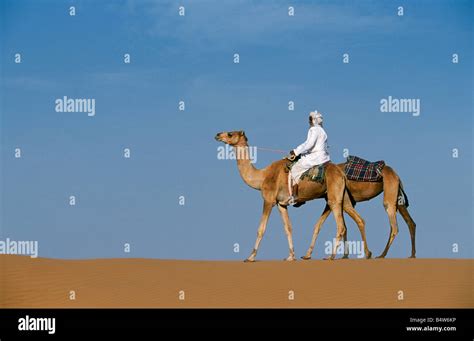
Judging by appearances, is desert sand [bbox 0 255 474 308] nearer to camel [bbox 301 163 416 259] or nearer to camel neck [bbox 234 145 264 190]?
camel [bbox 301 163 416 259]

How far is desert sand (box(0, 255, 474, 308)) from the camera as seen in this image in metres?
22.6

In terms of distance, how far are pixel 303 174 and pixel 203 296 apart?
17.0 ft

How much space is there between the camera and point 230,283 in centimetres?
2402

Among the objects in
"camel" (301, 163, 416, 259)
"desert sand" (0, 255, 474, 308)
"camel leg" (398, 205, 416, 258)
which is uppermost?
"camel" (301, 163, 416, 259)

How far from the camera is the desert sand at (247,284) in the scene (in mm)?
22625

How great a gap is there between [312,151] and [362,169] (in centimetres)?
189

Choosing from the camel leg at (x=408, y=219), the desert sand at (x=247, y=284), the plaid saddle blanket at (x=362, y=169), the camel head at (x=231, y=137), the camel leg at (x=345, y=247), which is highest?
the camel head at (x=231, y=137)

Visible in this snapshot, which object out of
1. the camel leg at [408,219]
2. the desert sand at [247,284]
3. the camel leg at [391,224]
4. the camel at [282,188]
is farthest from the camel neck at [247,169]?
the camel leg at [408,219]

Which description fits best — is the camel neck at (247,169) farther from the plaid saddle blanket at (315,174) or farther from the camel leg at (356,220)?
the camel leg at (356,220)

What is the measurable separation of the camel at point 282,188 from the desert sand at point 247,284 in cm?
99

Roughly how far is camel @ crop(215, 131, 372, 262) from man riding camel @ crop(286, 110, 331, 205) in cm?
18

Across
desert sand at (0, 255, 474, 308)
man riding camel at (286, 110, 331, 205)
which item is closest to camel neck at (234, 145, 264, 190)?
man riding camel at (286, 110, 331, 205)

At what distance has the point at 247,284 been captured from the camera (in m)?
23.8
